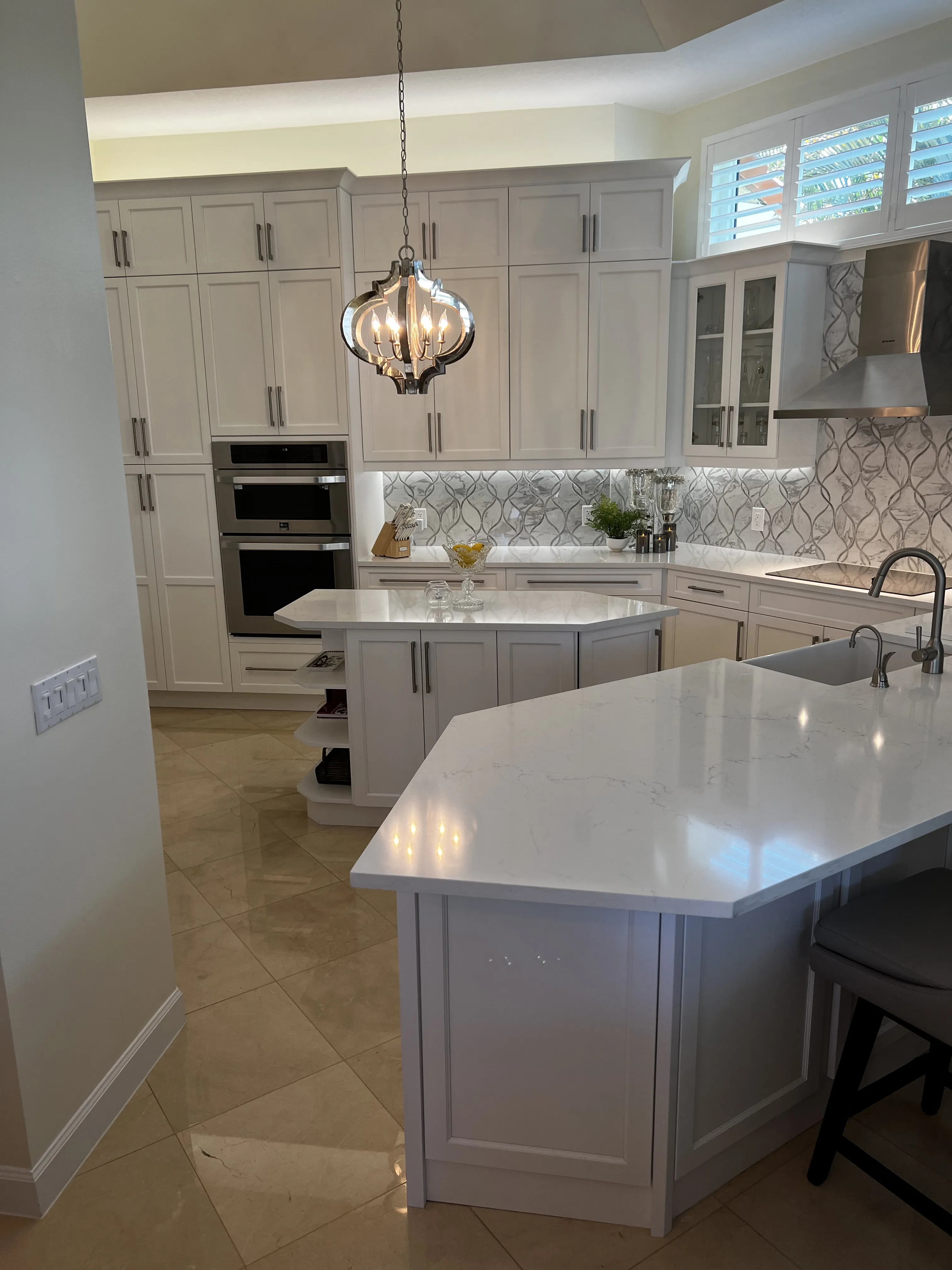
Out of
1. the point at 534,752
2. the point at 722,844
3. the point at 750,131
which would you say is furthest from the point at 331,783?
the point at 750,131

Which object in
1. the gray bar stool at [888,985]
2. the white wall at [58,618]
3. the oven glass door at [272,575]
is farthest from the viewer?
the oven glass door at [272,575]

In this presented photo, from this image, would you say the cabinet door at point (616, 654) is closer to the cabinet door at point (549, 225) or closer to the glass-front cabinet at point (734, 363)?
the glass-front cabinet at point (734, 363)

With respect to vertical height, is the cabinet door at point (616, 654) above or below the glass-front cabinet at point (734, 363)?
below

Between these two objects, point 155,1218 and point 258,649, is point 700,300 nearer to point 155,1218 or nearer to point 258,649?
point 258,649

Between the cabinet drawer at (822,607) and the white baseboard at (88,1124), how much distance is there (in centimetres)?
300

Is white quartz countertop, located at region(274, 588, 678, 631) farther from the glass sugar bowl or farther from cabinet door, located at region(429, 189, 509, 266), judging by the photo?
cabinet door, located at region(429, 189, 509, 266)

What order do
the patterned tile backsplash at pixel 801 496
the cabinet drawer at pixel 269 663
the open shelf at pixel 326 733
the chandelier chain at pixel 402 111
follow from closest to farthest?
1. the chandelier chain at pixel 402 111
2. the open shelf at pixel 326 733
3. the patterned tile backsplash at pixel 801 496
4. the cabinet drawer at pixel 269 663

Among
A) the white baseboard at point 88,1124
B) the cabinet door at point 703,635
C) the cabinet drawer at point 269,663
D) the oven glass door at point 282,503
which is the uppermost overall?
the oven glass door at point 282,503

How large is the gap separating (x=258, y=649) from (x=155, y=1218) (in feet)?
11.4

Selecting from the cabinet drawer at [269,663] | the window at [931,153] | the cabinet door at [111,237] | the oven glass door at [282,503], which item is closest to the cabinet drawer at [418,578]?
the oven glass door at [282,503]

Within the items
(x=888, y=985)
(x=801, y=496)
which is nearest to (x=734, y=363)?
(x=801, y=496)

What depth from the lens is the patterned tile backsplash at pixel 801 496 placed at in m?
4.13

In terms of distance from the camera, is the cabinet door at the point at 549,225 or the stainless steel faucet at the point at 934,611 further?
the cabinet door at the point at 549,225

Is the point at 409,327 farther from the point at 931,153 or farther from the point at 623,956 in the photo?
the point at 931,153
